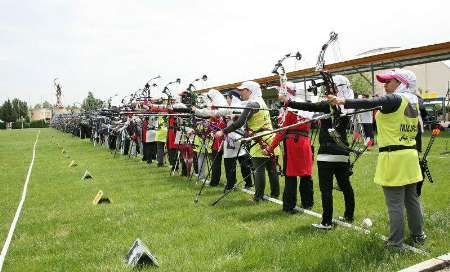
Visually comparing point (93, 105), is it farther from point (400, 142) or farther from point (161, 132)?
point (400, 142)

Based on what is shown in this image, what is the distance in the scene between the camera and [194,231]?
20.1 ft

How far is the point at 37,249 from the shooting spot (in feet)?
18.7

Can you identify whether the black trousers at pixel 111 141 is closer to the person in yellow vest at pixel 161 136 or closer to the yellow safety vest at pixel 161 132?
the person in yellow vest at pixel 161 136

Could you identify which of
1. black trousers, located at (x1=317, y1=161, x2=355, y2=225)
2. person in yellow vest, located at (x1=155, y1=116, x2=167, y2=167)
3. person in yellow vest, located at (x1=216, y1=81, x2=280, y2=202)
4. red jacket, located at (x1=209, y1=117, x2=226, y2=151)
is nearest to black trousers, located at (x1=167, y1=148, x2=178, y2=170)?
person in yellow vest, located at (x1=155, y1=116, x2=167, y2=167)

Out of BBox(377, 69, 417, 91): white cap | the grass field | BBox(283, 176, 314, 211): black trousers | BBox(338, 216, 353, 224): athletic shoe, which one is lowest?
the grass field

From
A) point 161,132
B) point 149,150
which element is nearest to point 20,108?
point 149,150

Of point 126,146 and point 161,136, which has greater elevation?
point 161,136

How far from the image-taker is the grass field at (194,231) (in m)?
4.81

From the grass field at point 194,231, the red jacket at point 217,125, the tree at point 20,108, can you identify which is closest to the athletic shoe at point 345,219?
the grass field at point 194,231

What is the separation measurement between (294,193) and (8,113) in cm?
10191

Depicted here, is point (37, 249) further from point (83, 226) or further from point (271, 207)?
point (271, 207)

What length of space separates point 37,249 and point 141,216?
5.98ft

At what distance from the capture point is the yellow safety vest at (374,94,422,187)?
469cm

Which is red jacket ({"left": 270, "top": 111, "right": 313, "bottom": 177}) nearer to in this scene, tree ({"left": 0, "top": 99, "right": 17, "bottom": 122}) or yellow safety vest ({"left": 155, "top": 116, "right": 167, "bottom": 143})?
yellow safety vest ({"left": 155, "top": 116, "right": 167, "bottom": 143})
